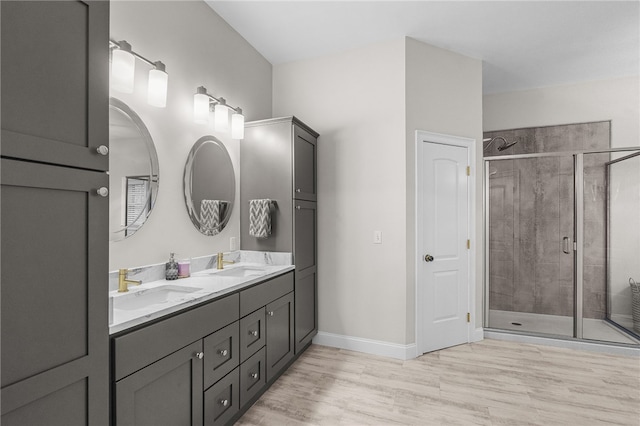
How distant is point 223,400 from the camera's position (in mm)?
1817

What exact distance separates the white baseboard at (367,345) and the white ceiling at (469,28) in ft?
9.67

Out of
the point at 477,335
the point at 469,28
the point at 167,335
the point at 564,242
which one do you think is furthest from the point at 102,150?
the point at 564,242

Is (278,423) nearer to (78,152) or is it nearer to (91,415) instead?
(91,415)

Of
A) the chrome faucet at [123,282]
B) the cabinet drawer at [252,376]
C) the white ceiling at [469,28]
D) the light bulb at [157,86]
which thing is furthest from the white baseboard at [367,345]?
the white ceiling at [469,28]

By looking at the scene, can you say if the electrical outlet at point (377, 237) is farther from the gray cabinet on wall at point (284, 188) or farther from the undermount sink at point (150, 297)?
the undermount sink at point (150, 297)

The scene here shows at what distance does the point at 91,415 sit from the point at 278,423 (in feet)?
4.14

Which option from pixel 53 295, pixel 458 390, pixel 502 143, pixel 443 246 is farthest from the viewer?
pixel 502 143

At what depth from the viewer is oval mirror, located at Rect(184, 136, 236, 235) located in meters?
2.37

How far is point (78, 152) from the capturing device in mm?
1025

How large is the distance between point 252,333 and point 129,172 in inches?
49.8

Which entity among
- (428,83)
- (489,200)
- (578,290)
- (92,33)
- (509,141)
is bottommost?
(578,290)

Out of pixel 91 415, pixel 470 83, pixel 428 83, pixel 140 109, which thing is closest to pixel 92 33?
pixel 140 109

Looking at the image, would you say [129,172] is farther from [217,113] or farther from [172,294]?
[217,113]

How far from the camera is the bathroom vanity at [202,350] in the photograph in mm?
1282
